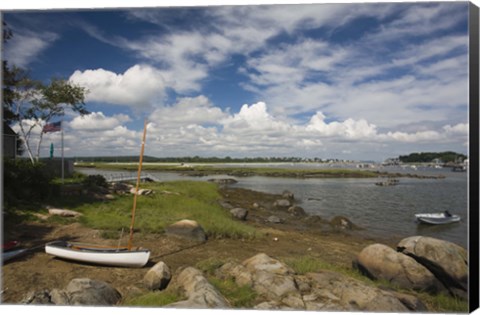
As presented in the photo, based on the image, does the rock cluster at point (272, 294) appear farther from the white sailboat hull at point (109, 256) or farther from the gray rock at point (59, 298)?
the white sailboat hull at point (109, 256)

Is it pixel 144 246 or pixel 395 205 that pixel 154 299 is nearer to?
pixel 144 246

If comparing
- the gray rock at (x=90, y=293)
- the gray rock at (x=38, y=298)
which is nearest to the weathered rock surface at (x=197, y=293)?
the gray rock at (x=90, y=293)

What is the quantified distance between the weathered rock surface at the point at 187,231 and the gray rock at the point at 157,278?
235 centimetres

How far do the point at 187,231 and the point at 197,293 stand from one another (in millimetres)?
3254

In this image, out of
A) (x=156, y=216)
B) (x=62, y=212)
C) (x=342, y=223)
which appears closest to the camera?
(x=62, y=212)

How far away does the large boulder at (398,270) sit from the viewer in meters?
5.54

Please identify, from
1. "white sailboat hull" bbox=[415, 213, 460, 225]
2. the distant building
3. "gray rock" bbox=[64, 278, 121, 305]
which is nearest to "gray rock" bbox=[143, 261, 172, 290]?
"gray rock" bbox=[64, 278, 121, 305]

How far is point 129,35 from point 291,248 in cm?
697

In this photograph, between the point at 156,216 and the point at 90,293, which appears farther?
the point at 156,216

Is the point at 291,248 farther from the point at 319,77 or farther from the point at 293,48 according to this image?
the point at 293,48

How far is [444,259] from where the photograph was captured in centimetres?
555

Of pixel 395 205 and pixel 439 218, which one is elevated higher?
pixel 439 218

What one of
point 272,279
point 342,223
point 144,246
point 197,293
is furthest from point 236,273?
point 342,223

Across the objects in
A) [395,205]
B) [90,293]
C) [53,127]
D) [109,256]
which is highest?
[53,127]
